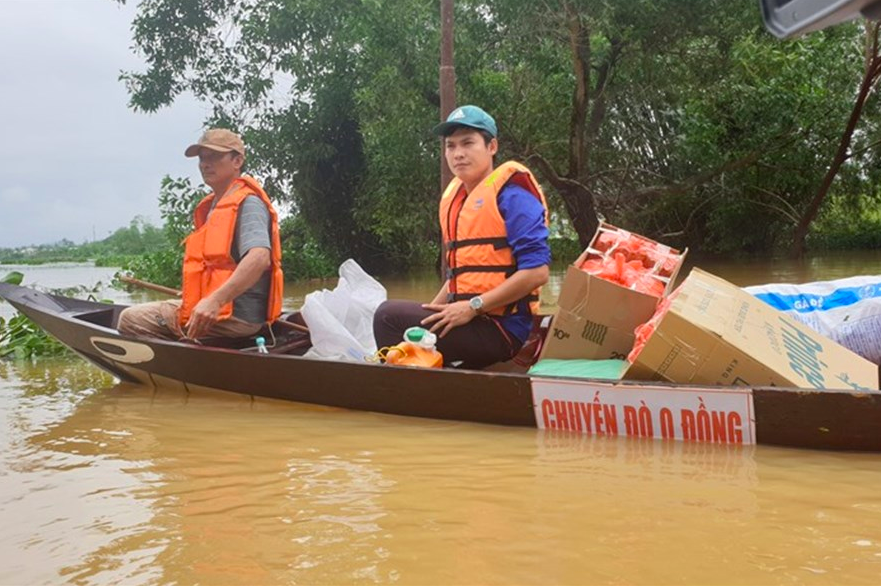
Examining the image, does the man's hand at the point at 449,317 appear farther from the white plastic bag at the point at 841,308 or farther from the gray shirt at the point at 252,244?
the white plastic bag at the point at 841,308

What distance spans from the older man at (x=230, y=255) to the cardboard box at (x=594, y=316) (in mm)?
1594

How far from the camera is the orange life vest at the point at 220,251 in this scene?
512 centimetres

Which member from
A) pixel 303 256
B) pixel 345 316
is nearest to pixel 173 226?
pixel 303 256

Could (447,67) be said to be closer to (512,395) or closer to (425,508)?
(512,395)

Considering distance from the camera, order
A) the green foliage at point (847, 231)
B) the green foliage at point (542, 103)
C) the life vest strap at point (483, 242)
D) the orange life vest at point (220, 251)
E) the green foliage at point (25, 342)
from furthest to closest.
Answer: the green foliage at point (847, 231) → the green foliage at point (542, 103) → the green foliage at point (25, 342) → the orange life vest at point (220, 251) → the life vest strap at point (483, 242)

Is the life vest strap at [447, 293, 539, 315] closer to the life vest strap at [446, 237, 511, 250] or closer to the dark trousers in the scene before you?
the dark trousers

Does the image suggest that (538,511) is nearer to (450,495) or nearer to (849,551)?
(450,495)

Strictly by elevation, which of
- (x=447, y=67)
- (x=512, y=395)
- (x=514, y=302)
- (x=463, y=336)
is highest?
(x=447, y=67)

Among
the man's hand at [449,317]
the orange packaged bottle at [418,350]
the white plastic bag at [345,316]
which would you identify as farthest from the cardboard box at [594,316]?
the white plastic bag at [345,316]

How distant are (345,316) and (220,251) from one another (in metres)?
0.77

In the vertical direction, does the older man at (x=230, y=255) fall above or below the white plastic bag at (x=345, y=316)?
above

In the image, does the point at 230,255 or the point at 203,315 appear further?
the point at 230,255

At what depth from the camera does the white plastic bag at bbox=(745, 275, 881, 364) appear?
172 inches

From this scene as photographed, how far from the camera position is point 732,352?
3.73m
